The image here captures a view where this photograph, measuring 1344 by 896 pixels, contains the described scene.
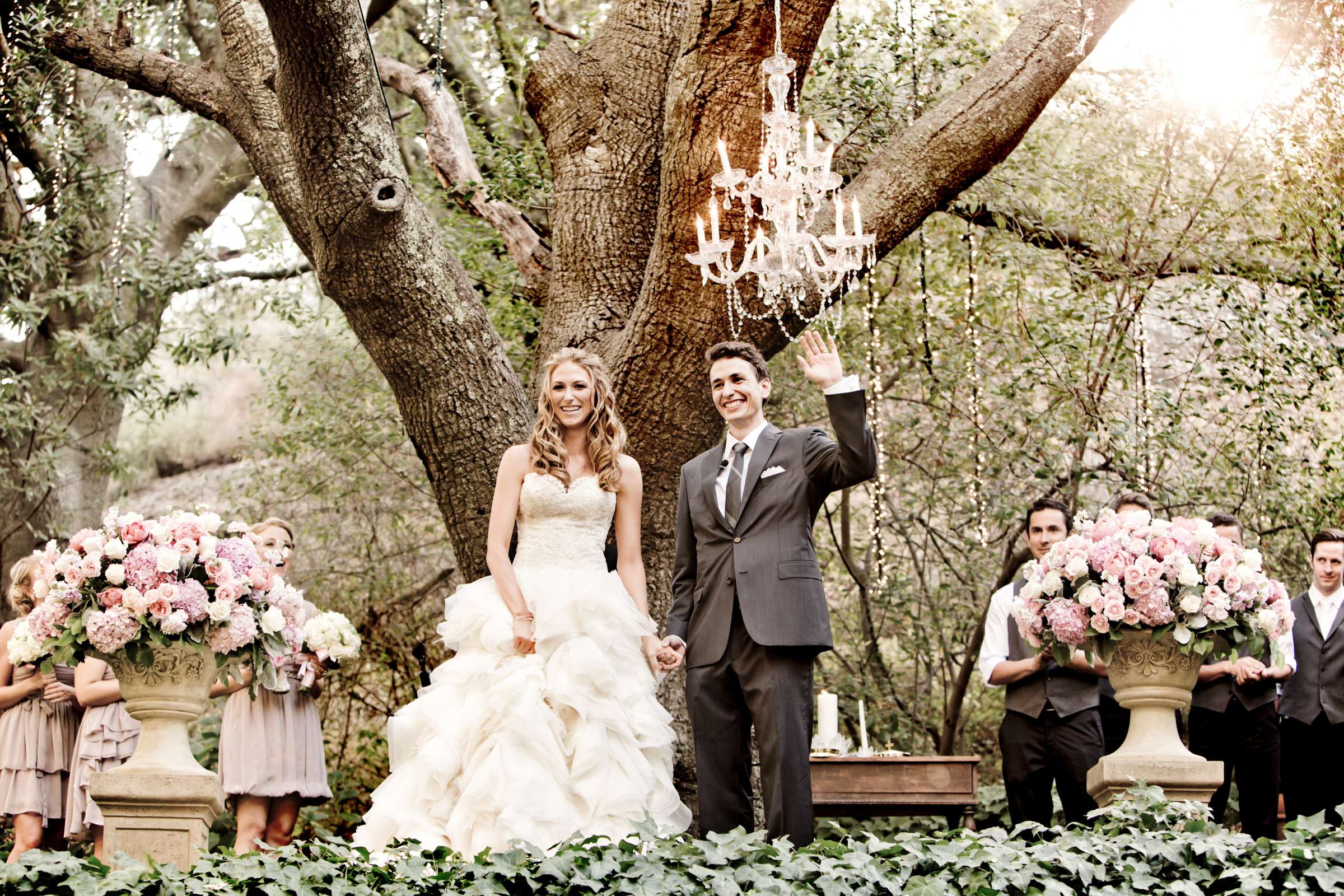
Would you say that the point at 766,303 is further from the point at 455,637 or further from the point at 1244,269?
the point at 1244,269

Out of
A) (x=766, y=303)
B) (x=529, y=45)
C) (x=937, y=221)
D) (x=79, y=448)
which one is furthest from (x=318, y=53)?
(x=79, y=448)

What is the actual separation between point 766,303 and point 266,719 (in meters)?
2.89

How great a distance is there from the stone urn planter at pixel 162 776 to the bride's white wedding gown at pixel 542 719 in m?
0.63

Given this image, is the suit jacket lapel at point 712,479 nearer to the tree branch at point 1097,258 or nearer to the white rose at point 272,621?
the white rose at point 272,621

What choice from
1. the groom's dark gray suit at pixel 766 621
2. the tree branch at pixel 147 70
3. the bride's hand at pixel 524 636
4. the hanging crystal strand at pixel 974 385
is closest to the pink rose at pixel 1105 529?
the groom's dark gray suit at pixel 766 621

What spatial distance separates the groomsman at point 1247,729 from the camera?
19.6ft

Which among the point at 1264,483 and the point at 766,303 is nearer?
the point at 766,303

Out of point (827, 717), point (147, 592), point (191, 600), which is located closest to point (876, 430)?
point (827, 717)

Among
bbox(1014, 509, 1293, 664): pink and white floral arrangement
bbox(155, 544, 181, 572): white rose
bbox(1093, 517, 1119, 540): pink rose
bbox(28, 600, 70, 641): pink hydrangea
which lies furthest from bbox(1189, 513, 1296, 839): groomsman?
bbox(28, 600, 70, 641): pink hydrangea

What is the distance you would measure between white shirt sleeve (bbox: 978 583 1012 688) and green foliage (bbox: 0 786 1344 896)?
202cm

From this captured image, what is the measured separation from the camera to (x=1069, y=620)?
459 cm

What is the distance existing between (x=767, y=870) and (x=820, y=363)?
1695 mm

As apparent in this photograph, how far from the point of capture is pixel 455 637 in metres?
4.66

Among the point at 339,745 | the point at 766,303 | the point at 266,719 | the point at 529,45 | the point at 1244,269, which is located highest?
the point at 529,45
